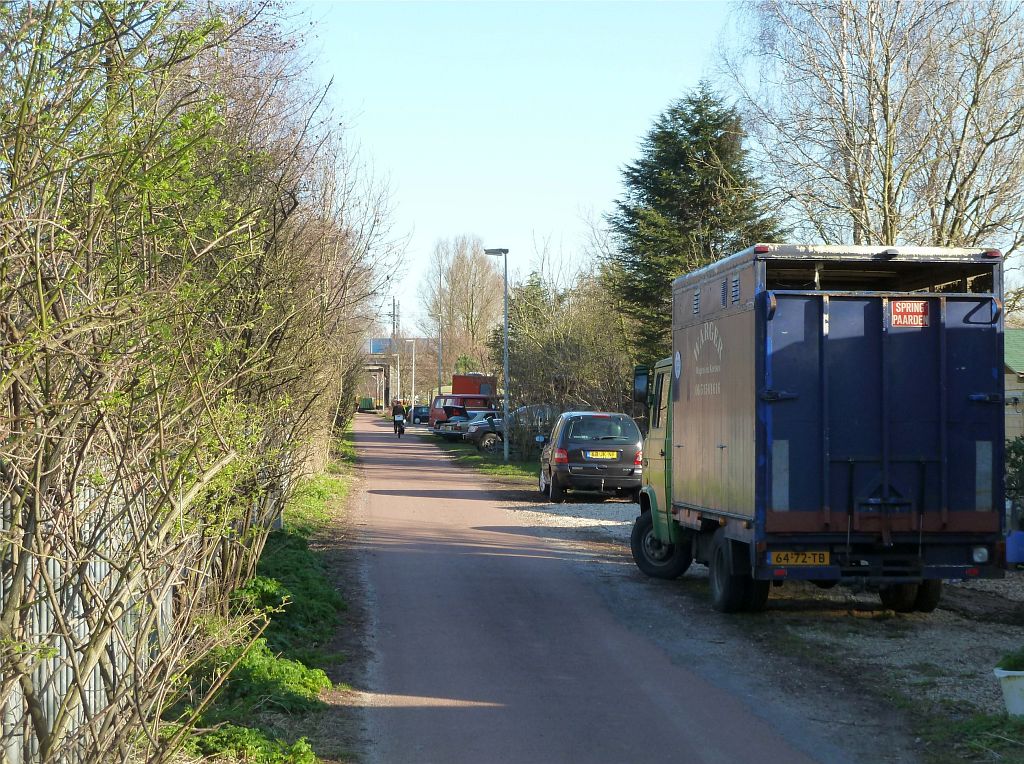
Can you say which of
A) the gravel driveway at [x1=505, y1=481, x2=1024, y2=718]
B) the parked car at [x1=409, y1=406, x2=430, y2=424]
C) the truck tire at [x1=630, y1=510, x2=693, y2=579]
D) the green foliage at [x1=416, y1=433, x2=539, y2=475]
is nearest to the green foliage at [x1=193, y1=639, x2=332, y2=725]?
the gravel driveway at [x1=505, y1=481, x2=1024, y2=718]

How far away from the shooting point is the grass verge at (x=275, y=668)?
620 cm

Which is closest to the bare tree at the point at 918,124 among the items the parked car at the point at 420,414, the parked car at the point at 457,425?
the parked car at the point at 457,425

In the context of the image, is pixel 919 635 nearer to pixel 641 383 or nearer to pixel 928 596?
pixel 928 596

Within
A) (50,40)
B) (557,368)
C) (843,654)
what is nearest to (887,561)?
(843,654)

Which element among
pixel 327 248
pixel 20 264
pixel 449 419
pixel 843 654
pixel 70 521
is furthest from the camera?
pixel 449 419

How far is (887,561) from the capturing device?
9578mm

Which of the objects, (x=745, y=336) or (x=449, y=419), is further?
(x=449, y=419)

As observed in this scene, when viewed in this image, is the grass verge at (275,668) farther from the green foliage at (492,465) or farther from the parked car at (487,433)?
the parked car at (487,433)

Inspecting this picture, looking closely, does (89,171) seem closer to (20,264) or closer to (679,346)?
(20,264)

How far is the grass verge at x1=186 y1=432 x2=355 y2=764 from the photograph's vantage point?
6203 mm

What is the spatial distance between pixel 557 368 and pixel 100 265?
106 feet

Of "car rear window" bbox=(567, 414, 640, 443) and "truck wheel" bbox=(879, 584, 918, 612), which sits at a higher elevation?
"car rear window" bbox=(567, 414, 640, 443)

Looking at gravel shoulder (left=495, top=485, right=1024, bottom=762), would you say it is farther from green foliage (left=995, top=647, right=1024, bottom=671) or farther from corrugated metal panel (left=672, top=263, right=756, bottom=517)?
corrugated metal panel (left=672, top=263, right=756, bottom=517)

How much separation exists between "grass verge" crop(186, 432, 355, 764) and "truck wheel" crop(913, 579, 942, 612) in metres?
5.53
